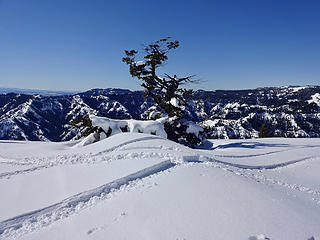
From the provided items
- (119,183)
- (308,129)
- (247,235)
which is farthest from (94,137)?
(308,129)

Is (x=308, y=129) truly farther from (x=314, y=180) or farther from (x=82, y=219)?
(x=82, y=219)

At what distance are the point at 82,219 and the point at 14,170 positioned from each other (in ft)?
18.0

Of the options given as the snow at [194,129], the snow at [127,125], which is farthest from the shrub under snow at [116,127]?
the snow at [194,129]

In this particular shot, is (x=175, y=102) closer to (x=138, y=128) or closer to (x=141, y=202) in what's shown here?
(x=138, y=128)

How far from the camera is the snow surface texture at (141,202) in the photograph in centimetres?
443

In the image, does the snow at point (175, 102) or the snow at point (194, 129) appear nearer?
the snow at point (194, 129)

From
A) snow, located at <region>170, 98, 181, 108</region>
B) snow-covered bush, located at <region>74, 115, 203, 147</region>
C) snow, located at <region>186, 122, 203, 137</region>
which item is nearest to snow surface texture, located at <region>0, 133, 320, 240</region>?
snow-covered bush, located at <region>74, 115, 203, 147</region>

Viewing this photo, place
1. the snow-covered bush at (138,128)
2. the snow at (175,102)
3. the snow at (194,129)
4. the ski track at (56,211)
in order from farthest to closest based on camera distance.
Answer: the snow at (175,102)
the snow at (194,129)
the snow-covered bush at (138,128)
the ski track at (56,211)

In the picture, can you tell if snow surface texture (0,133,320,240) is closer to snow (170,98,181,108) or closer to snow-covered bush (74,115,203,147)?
snow-covered bush (74,115,203,147)

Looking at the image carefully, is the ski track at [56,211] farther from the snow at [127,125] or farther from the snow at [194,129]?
the snow at [194,129]

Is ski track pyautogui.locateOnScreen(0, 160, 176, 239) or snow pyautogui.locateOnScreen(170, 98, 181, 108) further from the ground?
snow pyautogui.locateOnScreen(170, 98, 181, 108)

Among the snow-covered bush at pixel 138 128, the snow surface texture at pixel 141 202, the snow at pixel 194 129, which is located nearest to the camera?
the snow surface texture at pixel 141 202

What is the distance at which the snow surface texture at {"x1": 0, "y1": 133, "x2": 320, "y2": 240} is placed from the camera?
4.43 m

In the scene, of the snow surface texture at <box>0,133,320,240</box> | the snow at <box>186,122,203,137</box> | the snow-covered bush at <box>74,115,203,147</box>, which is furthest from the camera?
the snow at <box>186,122,203,137</box>
